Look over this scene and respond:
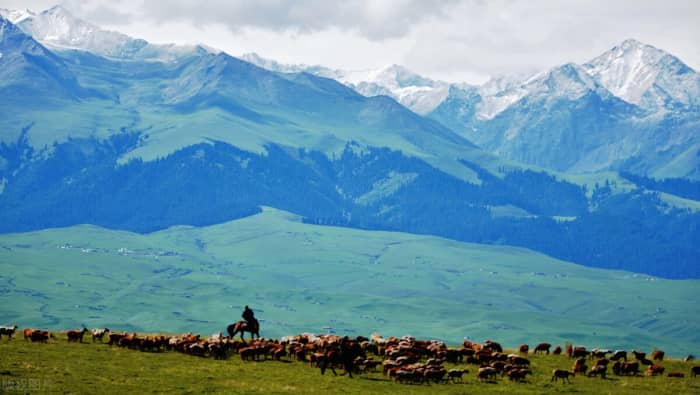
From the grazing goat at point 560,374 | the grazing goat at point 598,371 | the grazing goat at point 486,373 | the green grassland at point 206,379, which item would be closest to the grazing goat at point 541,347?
the green grassland at point 206,379

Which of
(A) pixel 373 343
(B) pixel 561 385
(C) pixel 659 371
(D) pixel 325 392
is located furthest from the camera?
(A) pixel 373 343

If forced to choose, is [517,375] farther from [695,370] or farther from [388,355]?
[695,370]

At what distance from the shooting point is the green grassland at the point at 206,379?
61750mm

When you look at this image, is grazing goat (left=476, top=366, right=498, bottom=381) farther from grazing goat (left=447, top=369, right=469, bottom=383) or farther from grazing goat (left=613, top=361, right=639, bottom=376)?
grazing goat (left=613, top=361, right=639, bottom=376)

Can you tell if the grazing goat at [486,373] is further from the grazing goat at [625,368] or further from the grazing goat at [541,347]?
the grazing goat at [541,347]

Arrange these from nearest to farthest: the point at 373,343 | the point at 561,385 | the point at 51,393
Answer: the point at 51,393, the point at 561,385, the point at 373,343

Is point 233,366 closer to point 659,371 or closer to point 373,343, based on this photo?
point 373,343

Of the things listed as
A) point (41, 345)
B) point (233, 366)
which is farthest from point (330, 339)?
point (41, 345)

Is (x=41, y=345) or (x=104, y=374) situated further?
(x=41, y=345)

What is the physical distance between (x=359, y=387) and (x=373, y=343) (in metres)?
17.9

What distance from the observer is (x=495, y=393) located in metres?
64.1

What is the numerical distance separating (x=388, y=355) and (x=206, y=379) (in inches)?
667

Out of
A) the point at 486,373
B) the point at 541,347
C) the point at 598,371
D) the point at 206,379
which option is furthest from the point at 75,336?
the point at 598,371

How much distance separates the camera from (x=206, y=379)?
65188 millimetres
